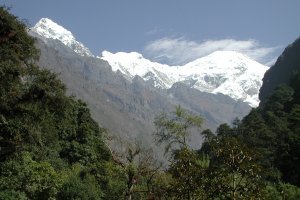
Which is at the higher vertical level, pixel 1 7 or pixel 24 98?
pixel 1 7

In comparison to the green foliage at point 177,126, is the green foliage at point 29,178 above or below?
below

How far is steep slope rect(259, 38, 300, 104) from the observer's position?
16541cm

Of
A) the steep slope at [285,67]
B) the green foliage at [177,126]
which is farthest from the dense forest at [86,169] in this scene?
the steep slope at [285,67]

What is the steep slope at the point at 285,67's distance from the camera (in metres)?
165

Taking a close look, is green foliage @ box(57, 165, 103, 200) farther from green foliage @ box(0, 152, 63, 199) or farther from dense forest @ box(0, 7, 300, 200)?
green foliage @ box(0, 152, 63, 199)

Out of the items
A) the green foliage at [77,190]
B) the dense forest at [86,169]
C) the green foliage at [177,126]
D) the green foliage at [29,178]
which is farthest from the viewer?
the green foliage at [77,190]

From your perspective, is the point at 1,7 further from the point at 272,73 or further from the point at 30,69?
the point at 272,73

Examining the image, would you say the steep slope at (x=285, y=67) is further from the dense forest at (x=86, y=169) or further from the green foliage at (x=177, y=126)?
the green foliage at (x=177, y=126)

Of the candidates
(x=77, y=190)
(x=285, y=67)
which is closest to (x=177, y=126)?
(x=77, y=190)

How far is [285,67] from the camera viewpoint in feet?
574

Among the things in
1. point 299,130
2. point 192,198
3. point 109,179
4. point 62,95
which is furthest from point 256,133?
point 192,198

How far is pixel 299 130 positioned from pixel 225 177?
1989 inches

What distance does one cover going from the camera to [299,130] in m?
67.4

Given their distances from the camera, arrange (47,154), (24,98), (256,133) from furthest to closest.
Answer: (256,133) → (47,154) → (24,98)
